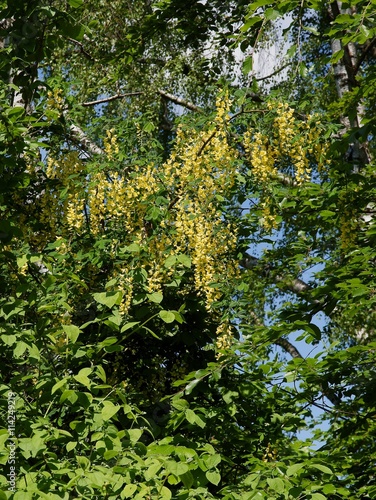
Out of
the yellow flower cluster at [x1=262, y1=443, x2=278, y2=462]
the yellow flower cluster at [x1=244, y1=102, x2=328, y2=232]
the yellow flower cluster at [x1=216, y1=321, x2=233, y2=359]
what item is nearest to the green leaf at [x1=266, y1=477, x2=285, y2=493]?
the yellow flower cluster at [x1=262, y1=443, x2=278, y2=462]

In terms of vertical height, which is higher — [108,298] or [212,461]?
[108,298]

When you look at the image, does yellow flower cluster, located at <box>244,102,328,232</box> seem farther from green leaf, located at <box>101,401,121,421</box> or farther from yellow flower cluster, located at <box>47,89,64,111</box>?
green leaf, located at <box>101,401,121,421</box>

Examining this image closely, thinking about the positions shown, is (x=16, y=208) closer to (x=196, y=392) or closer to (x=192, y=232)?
(x=192, y=232)

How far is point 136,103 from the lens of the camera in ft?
26.1

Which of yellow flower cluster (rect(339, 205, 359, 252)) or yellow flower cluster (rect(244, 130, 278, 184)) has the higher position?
yellow flower cluster (rect(244, 130, 278, 184))

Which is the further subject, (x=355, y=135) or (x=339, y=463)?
(x=339, y=463)

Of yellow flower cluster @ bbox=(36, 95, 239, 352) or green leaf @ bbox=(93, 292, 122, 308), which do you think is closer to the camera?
green leaf @ bbox=(93, 292, 122, 308)

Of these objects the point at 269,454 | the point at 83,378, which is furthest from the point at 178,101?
the point at 83,378

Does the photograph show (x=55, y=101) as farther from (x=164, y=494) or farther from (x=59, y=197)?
(x=164, y=494)

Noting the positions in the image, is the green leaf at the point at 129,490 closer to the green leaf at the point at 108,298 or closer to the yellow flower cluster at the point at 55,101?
the green leaf at the point at 108,298

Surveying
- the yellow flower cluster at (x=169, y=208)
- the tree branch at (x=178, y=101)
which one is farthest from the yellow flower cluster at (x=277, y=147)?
the tree branch at (x=178, y=101)

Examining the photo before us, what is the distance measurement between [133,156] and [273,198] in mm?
986

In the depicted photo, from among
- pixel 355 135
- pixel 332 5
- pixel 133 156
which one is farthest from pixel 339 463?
pixel 332 5

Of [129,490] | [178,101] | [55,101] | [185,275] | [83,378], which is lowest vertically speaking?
[129,490]
